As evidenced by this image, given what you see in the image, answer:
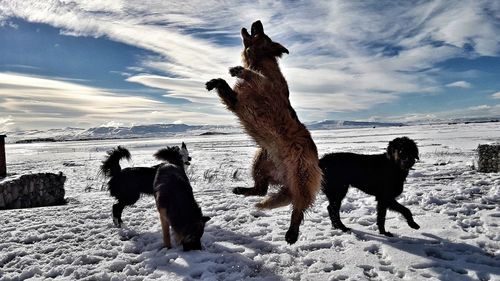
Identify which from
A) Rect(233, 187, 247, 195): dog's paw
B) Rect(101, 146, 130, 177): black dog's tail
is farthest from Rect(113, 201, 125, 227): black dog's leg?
Rect(233, 187, 247, 195): dog's paw

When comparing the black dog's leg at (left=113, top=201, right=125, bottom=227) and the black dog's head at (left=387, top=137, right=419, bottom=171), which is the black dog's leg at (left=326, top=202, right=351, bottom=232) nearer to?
the black dog's head at (left=387, top=137, right=419, bottom=171)

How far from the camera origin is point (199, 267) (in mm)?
3871

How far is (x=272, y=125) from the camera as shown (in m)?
2.35

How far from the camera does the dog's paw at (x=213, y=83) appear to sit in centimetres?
220

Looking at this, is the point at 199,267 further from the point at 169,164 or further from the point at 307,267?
the point at 169,164

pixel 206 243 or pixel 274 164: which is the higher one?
pixel 274 164

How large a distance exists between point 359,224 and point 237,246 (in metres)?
2.06

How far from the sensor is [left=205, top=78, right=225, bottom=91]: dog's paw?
2.20 m

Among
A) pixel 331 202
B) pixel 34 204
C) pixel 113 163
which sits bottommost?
pixel 34 204

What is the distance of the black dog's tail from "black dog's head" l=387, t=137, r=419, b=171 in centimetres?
452

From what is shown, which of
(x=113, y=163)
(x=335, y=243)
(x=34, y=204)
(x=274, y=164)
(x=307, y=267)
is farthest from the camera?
(x=34, y=204)

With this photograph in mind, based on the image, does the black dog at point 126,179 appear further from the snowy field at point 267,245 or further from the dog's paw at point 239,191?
the dog's paw at point 239,191

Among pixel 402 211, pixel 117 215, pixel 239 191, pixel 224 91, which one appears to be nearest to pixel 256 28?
pixel 224 91

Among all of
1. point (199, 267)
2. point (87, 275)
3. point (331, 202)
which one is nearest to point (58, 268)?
point (87, 275)
